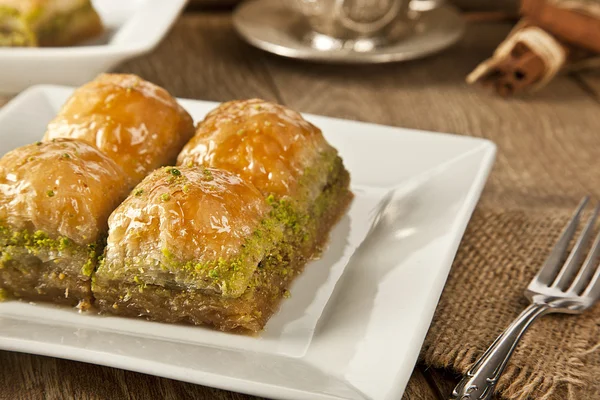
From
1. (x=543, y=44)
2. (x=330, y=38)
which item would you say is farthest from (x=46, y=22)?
(x=543, y=44)

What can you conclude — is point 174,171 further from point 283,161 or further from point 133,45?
point 133,45

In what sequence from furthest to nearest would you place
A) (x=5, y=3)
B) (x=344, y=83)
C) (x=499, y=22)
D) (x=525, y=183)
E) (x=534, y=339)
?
(x=499, y=22)
(x=344, y=83)
(x=5, y=3)
(x=525, y=183)
(x=534, y=339)

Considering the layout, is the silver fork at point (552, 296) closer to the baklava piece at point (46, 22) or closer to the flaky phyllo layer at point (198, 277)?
the flaky phyllo layer at point (198, 277)

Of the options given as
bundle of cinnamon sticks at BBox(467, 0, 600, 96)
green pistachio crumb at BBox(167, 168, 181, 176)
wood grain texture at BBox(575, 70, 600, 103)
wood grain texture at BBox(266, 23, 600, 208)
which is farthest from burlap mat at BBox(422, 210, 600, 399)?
wood grain texture at BBox(575, 70, 600, 103)

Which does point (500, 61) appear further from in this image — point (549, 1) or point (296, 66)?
point (296, 66)

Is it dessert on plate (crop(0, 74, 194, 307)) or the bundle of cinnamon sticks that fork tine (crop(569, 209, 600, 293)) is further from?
the bundle of cinnamon sticks

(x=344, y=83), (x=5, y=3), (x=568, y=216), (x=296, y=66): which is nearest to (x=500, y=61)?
(x=344, y=83)

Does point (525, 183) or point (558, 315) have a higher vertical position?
point (558, 315)
